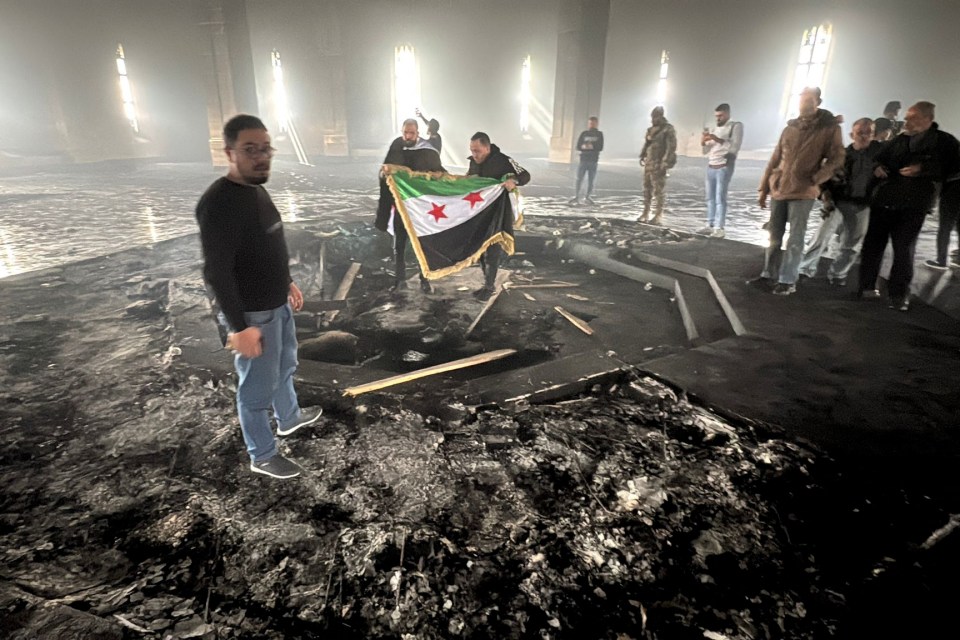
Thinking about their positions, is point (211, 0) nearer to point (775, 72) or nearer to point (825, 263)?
point (825, 263)

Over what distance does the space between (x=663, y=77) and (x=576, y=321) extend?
2395 cm

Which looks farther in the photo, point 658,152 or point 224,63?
point 224,63

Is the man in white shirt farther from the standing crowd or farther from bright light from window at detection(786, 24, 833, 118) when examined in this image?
bright light from window at detection(786, 24, 833, 118)

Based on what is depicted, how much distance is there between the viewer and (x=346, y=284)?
626 cm

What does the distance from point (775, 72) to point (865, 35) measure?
316cm

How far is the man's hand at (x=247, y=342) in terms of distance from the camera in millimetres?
2334

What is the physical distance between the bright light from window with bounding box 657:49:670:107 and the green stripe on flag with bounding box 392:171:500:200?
21.9 metres

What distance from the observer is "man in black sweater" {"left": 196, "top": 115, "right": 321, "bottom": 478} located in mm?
2236

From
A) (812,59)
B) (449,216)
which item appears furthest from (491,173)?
(812,59)

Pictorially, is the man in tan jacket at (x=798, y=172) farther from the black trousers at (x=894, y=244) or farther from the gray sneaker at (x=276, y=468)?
the gray sneaker at (x=276, y=468)

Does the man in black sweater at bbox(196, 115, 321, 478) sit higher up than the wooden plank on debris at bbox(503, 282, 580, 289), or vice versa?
the man in black sweater at bbox(196, 115, 321, 478)

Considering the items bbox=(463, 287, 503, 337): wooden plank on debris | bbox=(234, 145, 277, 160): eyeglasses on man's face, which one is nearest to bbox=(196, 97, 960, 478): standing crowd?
bbox=(234, 145, 277, 160): eyeglasses on man's face

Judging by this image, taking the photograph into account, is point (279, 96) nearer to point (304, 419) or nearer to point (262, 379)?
point (304, 419)

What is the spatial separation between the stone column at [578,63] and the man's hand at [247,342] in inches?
705
